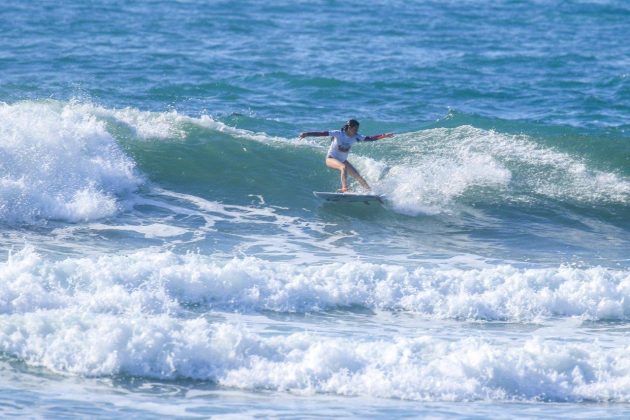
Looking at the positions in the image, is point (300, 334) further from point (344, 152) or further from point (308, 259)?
point (344, 152)

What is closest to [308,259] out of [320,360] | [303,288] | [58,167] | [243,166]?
[303,288]

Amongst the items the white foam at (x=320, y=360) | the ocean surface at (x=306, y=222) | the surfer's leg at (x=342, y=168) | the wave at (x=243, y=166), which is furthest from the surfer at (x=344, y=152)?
the white foam at (x=320, y=360)

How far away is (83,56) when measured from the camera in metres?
27.6

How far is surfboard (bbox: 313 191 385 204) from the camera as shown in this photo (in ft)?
56.7

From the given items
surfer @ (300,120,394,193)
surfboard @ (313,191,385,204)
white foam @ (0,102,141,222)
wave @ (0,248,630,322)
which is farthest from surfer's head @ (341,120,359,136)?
wave @ (0,248,630,322)

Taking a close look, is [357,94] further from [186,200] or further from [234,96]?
[186,200]

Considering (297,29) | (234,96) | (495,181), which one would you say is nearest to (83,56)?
(234,96)

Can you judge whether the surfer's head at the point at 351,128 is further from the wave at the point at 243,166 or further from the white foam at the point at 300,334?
the white foam at the point at 300,334

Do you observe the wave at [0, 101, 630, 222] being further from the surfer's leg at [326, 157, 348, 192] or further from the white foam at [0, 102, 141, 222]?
the surfer's leg at [326, 157, 348, 192]

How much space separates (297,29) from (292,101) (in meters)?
8.65

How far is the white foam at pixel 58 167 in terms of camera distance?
632 inches

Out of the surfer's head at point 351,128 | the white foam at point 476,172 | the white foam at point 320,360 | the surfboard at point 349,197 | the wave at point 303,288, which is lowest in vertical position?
the white foam at point 320,360

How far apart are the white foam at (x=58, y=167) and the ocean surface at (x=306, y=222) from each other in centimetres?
5

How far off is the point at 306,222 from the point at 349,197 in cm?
93
